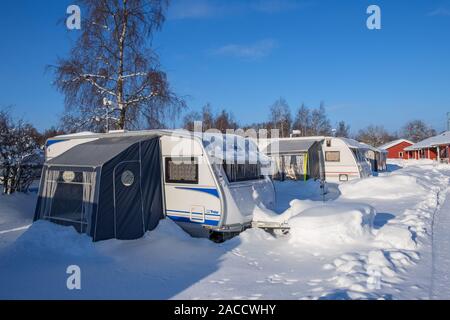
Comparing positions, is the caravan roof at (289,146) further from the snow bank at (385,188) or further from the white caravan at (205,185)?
the white caravan at (205,185)

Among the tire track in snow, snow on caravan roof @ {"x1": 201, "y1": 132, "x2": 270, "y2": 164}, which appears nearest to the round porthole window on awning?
snow on caravan roof @ {"x1": 201, "y1": 132, "x2": 270, "y2": 164}

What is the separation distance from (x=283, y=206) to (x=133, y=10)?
8497mm

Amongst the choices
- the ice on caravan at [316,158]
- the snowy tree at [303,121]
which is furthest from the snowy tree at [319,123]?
the ice on caravan at [316,158]

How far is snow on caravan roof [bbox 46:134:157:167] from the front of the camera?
6.77 meters

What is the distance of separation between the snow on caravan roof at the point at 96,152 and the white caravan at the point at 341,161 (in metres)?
13.3

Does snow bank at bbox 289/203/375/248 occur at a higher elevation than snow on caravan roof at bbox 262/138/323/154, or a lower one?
lower

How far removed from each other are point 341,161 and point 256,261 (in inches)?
551

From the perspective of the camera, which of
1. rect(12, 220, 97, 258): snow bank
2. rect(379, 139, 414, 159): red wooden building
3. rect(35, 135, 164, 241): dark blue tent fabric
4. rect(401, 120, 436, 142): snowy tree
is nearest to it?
rect(12, 220, 97, 258): snow bank

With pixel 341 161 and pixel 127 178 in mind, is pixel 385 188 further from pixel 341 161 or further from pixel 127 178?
pixel 127 178

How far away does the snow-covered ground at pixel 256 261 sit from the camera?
14.9ft

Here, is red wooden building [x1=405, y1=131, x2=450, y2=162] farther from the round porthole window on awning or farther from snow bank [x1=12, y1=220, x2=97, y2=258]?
snow bank [x1=12, y1=220, x2=97, y2=258]

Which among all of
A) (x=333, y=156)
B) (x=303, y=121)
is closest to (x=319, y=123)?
(x=303, y=121)
